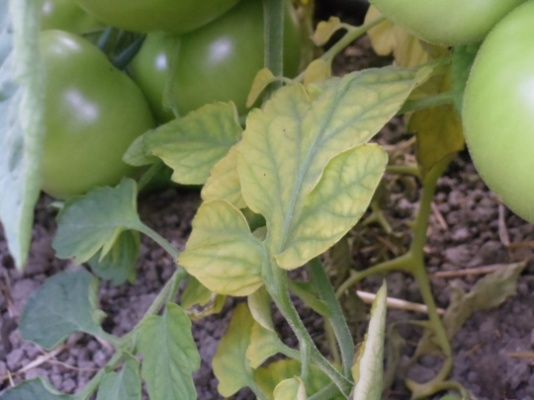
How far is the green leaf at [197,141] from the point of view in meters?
0.50

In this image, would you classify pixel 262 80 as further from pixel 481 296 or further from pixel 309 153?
pixel 481 296

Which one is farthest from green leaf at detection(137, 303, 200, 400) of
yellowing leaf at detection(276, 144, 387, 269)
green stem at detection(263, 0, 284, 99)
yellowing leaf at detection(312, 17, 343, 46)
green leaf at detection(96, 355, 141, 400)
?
yellowing leaf at detection(312, 17, 343, 46)

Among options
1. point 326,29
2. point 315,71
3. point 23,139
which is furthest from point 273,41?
point 23,139

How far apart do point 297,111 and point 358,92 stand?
39 millimetres

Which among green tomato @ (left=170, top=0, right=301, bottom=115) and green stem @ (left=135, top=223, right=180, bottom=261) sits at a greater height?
green tomato @ (left=170, top=0, right=301, bottom=115)

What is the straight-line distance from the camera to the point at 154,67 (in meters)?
0.67

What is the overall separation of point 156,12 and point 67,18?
22 cm

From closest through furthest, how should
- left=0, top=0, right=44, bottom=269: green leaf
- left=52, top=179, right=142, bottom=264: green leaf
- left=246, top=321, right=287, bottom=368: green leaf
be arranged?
left=0, top=0, right=44, bottom=269: green leaf
left=246, top=321, right=287, bottom=368: green leaf
left=52, top=179, right=142, bottom=264: green leaf

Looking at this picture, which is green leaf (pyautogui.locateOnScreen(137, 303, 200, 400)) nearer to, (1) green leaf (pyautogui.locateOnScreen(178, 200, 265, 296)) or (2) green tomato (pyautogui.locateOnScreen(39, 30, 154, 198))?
(1) green leaf (pyautogui.locateOnScreen(178, 200, 265, 296))

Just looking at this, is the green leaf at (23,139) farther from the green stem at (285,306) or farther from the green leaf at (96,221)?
the green leaf at (96,221)

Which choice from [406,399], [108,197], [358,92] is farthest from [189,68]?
[406,399]

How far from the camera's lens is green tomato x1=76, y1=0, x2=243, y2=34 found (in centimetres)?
52

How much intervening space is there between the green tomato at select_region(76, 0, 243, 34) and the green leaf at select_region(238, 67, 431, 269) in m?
0.15

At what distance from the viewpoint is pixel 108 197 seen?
0.57 m
